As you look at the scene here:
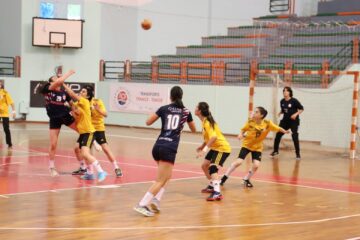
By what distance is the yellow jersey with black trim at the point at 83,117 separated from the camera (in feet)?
41.0

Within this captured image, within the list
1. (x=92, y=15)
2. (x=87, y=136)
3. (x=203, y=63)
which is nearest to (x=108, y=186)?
(x=87, y=136)

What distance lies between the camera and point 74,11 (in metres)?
29.8

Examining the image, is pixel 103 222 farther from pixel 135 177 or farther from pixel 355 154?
pixel 355 154

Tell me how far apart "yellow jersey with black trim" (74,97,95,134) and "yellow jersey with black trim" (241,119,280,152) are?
295cm

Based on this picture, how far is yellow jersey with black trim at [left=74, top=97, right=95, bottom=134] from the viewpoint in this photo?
41.0ft

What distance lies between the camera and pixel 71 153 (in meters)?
17.2

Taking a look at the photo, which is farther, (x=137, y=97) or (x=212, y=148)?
(x=137, y=97)

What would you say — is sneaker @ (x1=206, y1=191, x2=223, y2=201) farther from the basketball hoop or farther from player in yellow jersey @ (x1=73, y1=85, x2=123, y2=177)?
the basketball hoop

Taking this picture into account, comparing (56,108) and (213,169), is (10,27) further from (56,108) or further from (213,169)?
(213,169)

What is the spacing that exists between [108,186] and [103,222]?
10.5 ft

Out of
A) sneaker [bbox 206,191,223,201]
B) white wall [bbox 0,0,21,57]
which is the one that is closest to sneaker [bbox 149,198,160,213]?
sneaker [bbox 206,191,223,201]

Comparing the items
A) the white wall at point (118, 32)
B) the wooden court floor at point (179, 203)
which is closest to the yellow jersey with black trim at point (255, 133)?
the wooden court floor at point (179, 203)

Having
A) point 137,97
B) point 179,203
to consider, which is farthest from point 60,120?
point 137,97

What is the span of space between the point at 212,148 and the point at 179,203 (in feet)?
4.47
